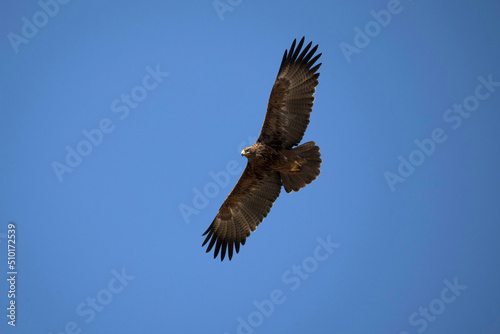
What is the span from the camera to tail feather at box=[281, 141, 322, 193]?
12.6 m

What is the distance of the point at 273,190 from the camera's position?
13547 millimetres

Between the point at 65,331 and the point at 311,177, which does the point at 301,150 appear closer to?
the point at 311,177

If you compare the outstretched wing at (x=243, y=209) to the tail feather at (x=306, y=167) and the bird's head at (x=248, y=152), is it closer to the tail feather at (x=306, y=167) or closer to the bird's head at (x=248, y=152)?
the tail feather at (x=306, y=167)

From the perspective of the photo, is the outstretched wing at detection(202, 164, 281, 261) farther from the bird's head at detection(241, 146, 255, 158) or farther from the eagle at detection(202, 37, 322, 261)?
the bird's head at detection(241, 146, 255, 158)

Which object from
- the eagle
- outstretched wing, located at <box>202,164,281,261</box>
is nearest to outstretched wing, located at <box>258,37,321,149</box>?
the eagle

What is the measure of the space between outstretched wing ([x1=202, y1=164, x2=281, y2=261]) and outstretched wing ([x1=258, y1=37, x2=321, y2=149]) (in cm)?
105

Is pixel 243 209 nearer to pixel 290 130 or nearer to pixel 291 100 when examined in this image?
pixel 290 130

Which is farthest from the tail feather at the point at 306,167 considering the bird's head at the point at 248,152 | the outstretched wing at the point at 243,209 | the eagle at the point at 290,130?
the bird's head at the point at 248,152

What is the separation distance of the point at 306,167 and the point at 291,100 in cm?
146

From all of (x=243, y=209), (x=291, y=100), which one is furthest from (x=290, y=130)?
(x=243, y=209)

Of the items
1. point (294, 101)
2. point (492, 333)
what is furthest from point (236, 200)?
point (492, 333)

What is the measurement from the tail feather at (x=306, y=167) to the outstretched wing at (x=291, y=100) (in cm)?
22

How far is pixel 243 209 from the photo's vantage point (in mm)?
13859

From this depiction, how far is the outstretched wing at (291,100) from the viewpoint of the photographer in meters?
12.4
